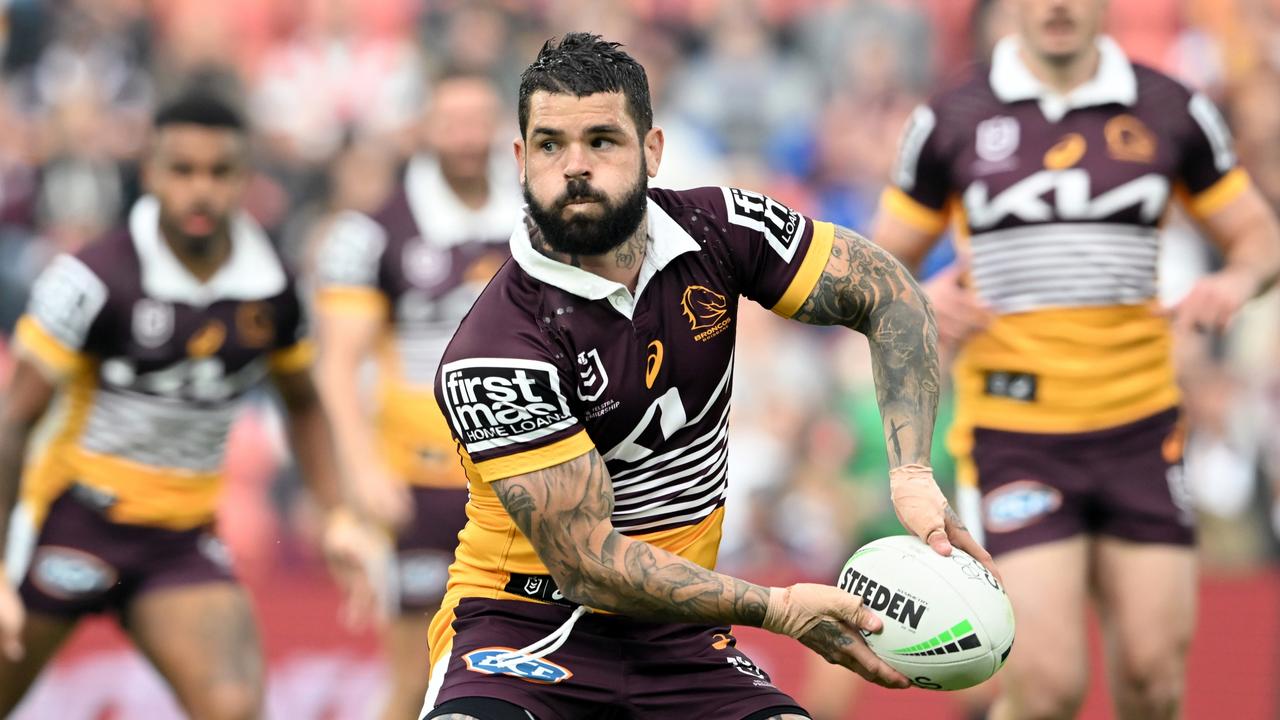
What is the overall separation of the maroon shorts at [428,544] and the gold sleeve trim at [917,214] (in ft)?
9.27

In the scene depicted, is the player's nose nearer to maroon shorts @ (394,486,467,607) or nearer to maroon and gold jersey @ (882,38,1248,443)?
maroon and gold jersey @ (882,38,1248,443)

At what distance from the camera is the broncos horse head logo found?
535 centimetres

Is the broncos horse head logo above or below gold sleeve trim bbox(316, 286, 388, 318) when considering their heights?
above

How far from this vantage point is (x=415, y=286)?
9367 mm

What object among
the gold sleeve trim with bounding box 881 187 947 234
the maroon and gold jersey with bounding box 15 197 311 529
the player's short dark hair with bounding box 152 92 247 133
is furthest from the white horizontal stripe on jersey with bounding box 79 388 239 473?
the gold sleeve trim with bounding box 881 187 947 234

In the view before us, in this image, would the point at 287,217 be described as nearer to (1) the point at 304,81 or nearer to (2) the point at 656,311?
(1) the point at 304,81

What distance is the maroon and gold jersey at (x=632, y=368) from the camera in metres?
5.10

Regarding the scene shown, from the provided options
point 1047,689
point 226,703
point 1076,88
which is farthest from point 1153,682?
point 226,703

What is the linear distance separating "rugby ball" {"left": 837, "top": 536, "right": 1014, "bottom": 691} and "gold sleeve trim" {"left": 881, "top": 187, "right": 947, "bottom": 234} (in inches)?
104

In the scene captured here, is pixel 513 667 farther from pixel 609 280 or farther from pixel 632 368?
pixel 609 280

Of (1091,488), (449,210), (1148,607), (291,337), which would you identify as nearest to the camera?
(1148,607)

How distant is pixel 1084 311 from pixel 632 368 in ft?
8.53

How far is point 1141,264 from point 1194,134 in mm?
530

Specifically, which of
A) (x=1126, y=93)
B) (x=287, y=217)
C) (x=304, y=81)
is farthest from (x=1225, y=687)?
(x=304, y=81)
